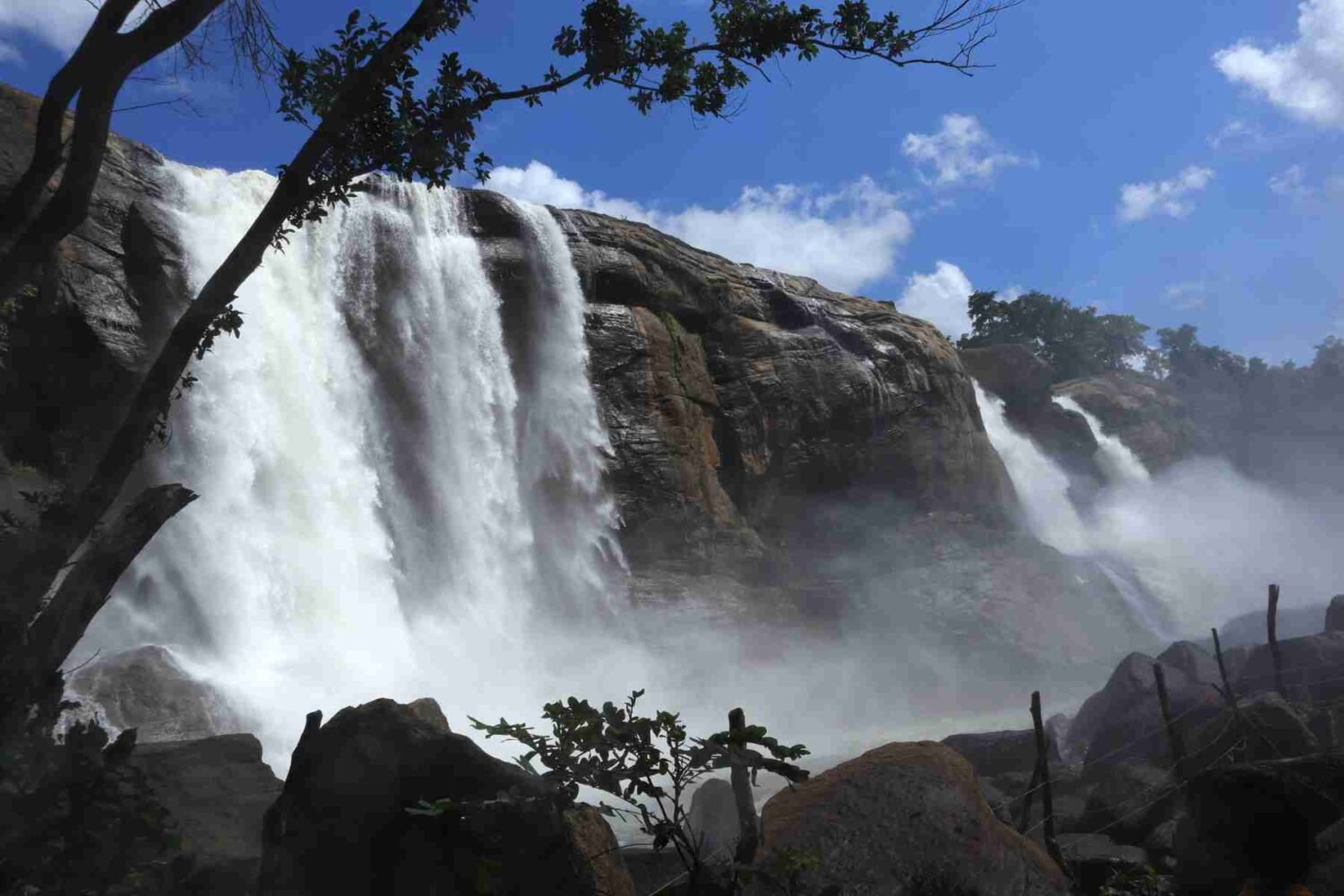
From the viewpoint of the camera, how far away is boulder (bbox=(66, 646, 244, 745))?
40.7 feet

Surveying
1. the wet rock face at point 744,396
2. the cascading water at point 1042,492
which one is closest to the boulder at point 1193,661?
the wet rock face at point 744,396

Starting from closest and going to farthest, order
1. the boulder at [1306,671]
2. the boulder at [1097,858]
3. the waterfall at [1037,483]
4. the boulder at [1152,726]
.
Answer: the boulder at [1097,858] → the boulder at [1152,726] → the boulder at [1306,671] → the waterfall at [1037,483]

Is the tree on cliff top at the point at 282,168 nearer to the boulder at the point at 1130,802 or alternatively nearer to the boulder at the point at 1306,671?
the boulder at the point at 1130,802

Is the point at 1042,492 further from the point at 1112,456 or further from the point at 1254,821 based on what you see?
the point at 1254,821

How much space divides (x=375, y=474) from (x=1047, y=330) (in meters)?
55.3

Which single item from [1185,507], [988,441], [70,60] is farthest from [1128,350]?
[70,60]

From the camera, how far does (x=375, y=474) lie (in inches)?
782

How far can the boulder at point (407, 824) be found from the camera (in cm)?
369

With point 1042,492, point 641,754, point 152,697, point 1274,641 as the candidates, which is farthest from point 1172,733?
point 1042,492

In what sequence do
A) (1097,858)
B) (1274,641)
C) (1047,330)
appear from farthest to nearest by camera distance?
1. (1047,330)
2. (1274,641)
3. (1097,858)

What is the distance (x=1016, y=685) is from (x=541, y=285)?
50.5ft

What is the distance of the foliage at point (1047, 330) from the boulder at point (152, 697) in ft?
195

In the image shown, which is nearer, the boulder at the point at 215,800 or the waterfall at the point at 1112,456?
the boulder at the point at 215,800

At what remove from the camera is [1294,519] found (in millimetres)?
52406
